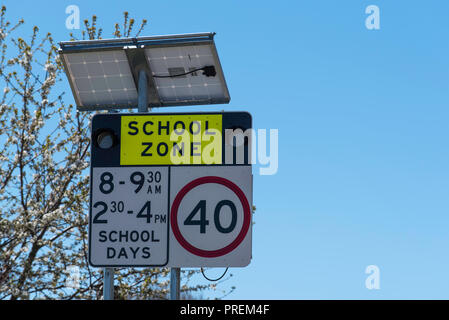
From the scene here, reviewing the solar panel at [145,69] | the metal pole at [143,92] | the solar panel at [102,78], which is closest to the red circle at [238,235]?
the metal pole at [143,92]

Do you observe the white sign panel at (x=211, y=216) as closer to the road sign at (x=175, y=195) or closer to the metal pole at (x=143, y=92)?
the road sign at (x=175, y=195)

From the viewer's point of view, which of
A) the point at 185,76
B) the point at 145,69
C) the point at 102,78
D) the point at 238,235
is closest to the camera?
the point at 238,235

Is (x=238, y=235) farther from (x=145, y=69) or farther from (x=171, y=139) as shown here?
(x=145, y=69)

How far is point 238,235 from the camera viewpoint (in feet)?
16.5

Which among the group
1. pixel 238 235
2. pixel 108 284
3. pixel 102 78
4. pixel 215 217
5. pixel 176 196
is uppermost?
pixel 102 78

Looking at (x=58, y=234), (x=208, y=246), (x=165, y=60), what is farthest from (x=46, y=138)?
(x=208, y=246)

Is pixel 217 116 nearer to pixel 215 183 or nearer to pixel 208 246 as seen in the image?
pixel 215 183

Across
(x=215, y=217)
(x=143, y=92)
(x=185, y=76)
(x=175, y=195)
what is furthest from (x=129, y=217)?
(x=185, y=76)

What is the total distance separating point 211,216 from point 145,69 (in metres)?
1.56

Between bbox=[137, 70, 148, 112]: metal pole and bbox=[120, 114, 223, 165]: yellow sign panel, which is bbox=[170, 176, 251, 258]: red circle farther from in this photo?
bbox=[137, 70, 148, 112]: metal pole

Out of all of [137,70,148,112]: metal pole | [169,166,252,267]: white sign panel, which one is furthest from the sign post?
[137,70,148,112]: metal pole

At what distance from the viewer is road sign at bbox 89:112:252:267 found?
5.07 metres

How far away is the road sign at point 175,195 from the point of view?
5066 millimetres
